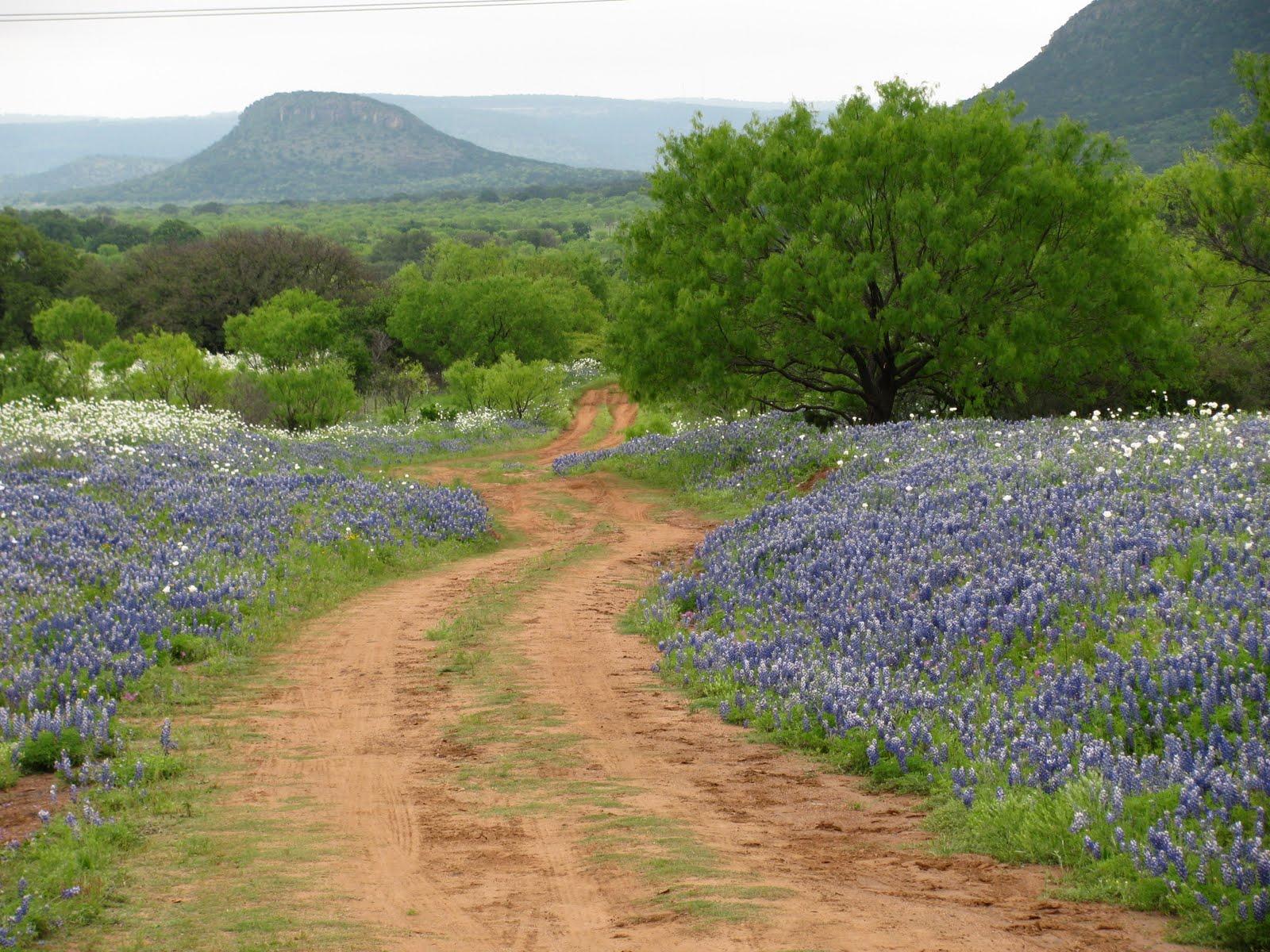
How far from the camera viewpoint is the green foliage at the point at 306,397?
40938 millimetres

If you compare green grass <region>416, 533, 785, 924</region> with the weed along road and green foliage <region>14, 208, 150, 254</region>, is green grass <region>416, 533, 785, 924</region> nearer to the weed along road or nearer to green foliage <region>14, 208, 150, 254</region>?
the weed along road

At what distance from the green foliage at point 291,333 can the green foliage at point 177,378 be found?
1033 centimetres

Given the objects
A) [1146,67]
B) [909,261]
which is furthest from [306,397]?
[1146,67]

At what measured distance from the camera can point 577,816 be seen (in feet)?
22.8

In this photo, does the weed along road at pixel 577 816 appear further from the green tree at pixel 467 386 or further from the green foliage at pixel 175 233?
the green foliage at pixel 175 233

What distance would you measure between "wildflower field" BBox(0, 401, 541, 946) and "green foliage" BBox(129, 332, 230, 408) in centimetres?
1103

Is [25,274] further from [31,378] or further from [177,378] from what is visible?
[31,378]

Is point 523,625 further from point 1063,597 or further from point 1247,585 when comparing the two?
point 1247,585

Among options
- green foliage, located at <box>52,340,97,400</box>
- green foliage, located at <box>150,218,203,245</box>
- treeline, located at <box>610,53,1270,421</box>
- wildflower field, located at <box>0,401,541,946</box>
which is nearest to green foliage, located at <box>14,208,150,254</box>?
green foliage, located at <box>150,218,203,245</box>

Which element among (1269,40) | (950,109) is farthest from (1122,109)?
(950,109)

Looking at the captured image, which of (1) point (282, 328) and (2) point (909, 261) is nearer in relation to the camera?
(2) point (909, 261)

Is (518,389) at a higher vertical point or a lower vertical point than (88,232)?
lower

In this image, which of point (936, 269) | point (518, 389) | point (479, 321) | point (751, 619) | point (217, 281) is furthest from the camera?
point (217, 281)

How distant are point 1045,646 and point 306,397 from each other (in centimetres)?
3653
